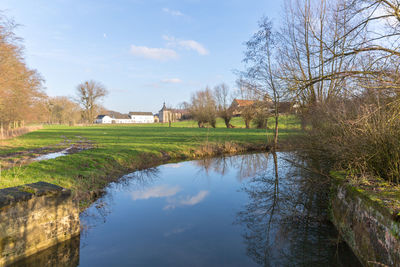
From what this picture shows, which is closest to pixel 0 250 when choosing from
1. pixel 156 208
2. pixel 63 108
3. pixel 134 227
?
pixel 134 227

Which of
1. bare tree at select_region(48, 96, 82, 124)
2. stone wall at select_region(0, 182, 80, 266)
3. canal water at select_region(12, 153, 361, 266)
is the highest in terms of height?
bare tree at select_region(48, 96, 82, 124)

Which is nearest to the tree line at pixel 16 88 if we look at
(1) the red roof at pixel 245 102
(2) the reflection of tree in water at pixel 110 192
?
(2) the reflection of tree in water at pixel 110 192

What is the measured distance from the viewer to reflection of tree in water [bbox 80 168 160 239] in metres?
6.62

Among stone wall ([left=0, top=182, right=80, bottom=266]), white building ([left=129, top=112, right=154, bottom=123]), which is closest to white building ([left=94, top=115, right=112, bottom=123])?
white building ([left=129, top=112, right=154, bottom=123])

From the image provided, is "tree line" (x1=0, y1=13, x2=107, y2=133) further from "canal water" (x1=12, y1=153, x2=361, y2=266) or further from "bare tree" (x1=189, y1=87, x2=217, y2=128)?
"bare tree" (x1=189, y1=87, x2=217, y2=128)

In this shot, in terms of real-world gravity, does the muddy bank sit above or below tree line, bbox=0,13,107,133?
below

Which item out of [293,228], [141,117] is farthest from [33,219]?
[141,117]

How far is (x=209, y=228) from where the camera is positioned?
6383 mm

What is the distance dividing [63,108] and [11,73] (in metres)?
66.4

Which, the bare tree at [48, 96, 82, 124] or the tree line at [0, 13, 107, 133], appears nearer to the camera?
the tree line at [0, 13, 107, 133]

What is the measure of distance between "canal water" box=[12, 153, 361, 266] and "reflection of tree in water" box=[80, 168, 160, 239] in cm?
3

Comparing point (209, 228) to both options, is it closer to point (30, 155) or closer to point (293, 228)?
point (293, 228)

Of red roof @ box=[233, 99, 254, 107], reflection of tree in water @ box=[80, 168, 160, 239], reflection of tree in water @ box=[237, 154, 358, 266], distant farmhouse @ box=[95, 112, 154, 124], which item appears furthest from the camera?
distant farmhouse @ box=[95, 112, 154, 124]

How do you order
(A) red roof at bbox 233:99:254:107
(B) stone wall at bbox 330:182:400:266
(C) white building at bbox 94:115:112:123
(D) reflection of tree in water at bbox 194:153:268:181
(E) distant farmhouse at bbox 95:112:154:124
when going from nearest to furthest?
1. (B) stone wall at bbox 330:182:400:266
2. (D) reflection of tree in water at bbox 194:153:268:181
3. (A) red roof at bbox 233:99:254:107
4. (C) white building at bbox 94:115:112:123
5. (E) distant farmhouse at bbox 95:112:154:124
